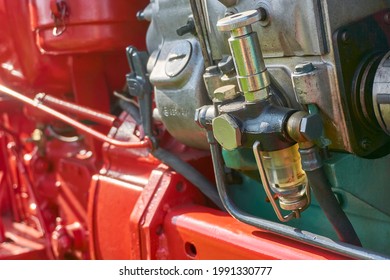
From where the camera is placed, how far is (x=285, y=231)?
112 centimetres

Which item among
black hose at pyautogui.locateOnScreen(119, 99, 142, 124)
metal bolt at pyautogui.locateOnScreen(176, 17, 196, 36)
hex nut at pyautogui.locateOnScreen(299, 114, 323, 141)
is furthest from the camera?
black hose at pyautogui.locateOnScreen(119, 99, 142, 124)

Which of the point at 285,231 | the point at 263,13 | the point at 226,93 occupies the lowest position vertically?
the point at 285,231

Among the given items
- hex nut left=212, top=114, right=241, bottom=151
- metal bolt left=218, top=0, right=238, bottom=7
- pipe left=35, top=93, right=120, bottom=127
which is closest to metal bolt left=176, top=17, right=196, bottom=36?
metal bolt left=218, top=0, right=238, bottom=7

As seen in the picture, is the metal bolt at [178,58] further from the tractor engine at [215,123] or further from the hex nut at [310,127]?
the hex nut at [310,127]

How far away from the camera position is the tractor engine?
3.32 feet

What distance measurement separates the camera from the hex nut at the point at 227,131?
105cm

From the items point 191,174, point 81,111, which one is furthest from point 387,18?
point 81,111

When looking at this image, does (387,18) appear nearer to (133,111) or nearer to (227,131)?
(227,131)

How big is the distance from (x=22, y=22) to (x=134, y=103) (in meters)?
0.56

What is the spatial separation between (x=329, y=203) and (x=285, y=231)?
11 cm

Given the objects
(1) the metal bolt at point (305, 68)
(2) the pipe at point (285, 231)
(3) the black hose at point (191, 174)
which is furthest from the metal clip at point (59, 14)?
(1) the metal bolt at point (305, 68)

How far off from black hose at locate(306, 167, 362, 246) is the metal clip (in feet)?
3.07

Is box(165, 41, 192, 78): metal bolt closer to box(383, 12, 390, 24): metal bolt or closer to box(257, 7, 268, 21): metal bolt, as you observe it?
box(257, 7, 268, 21): metal bolt

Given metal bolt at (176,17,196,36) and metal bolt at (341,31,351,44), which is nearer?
metal bolt at (341,31,351,44)
